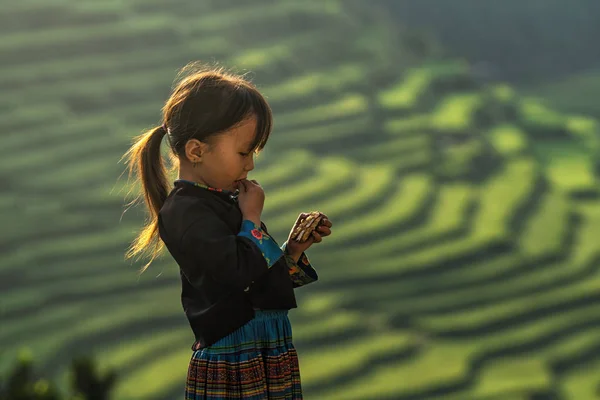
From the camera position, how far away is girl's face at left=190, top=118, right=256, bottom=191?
1358 mm

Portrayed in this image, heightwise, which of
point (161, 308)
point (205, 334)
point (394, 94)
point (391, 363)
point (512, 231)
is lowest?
point (205, 334)

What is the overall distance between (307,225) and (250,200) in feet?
0.29

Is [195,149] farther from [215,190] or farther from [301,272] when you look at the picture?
[301,272]

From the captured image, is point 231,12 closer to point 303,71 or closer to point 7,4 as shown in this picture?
point 303,71

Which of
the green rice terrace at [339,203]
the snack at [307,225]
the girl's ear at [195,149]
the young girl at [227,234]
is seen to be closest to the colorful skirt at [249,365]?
the young girl at [227,234]

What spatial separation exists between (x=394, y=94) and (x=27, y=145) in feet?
19.8

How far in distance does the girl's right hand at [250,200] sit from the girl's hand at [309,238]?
58 millimetres

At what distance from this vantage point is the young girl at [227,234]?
4.38 feet

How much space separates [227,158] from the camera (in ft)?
4.48

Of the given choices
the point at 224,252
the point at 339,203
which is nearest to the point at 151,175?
the point at 224,252

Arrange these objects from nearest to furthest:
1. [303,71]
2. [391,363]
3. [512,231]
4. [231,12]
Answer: [391,363]
[512,231]
[303,71]
[231,12]

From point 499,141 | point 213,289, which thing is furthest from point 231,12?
point 213,289

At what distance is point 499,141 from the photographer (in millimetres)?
15648

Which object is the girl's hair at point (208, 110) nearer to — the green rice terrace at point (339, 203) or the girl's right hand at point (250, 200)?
the girl's right hand at point (250, 200)
